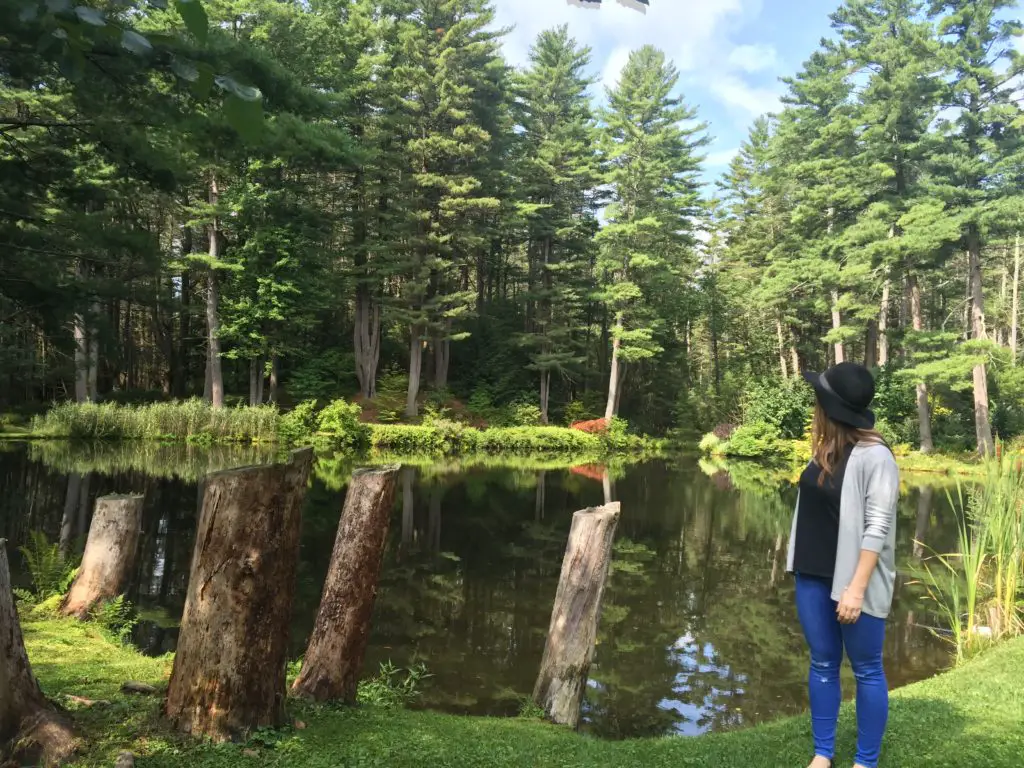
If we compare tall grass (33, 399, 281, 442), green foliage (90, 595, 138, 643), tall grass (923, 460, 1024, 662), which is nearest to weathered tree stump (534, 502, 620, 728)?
tall grass (923, 460, 1024, 662)

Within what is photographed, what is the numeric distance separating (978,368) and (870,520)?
2133 cm

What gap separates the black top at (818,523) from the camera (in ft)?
8.59

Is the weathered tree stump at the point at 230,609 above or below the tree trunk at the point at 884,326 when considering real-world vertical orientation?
below

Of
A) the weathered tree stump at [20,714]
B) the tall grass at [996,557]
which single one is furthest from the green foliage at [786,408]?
the weathered tree stump at [20,714]

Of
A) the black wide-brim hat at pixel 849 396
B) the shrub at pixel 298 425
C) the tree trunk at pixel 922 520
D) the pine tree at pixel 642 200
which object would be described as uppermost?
the pine tree at pixel 642 200

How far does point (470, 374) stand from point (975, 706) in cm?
2619

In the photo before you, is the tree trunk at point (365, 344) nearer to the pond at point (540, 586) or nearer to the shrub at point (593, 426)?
the shrub at point (593, 426)

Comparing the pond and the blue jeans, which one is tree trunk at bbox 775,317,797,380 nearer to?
the pond

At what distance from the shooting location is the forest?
2073 cm

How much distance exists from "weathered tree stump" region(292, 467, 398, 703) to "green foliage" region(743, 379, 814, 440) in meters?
23.5

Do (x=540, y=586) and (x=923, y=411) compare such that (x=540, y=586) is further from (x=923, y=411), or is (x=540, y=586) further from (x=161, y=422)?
(x=923, y=411)

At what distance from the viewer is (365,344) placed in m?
26.0

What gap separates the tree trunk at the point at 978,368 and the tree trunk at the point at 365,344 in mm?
19888

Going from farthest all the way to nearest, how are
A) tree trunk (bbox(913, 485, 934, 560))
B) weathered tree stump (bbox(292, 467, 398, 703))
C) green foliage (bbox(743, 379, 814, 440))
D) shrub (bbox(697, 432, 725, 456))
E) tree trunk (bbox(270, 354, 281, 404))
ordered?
shrub (bbox(697, 432, 725, 456)) → tree trunk (bbox(270, 354, 281, 404)) → green foliage (bbox(743, 379, 814, 440)) → tree trunk (bbox(913, 485, 934, 560)) → weathered tree stump (bbox(292, 467, 398, 703))
